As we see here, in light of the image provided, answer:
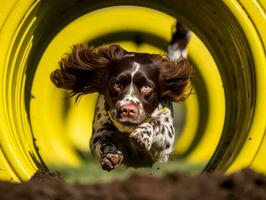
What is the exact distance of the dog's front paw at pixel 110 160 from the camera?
13.4 feet

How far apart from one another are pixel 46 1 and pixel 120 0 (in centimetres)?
88

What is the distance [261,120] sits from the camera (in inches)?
145

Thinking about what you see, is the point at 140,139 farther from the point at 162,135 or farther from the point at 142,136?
the point at 162,135

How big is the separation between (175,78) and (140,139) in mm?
781

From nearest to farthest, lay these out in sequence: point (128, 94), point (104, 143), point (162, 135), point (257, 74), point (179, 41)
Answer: point (257, 74), point (128, 94), point (104, 143), point (162, 135), point (179, 41)

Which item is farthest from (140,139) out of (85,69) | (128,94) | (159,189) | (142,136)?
(159,189)

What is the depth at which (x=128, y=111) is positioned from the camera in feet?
13.4

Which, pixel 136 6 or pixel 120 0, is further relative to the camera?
pixel 136 6

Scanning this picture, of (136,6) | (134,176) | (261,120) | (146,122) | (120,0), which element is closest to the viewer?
(134,176)

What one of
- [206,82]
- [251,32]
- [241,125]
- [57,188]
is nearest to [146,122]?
[241,125]

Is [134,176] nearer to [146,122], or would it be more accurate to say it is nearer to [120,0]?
[146,122]

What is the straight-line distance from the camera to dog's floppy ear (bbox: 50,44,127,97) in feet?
15.6

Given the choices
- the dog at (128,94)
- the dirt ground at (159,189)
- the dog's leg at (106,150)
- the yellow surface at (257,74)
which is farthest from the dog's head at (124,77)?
the dirt ground at (159,189)

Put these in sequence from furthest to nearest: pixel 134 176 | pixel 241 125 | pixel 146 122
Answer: pixel 146 122
pixel 241 125
pixel 134 176
